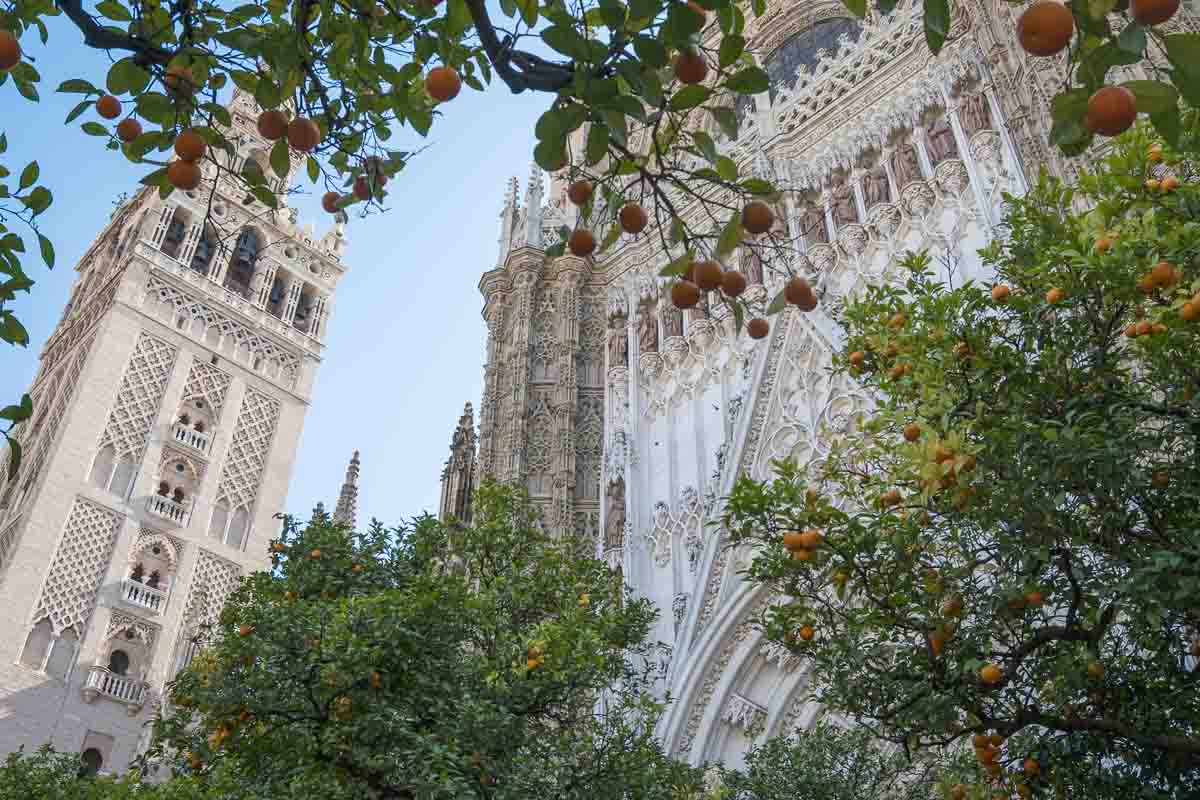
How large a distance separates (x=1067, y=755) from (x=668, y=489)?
9.10 meters

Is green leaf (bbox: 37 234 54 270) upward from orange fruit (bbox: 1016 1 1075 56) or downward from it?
upward

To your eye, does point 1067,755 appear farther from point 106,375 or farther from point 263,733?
point 106,375

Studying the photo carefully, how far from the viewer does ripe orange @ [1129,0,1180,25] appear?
2.15m

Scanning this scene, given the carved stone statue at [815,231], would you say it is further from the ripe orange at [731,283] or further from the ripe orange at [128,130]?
the ripe orange at [128,130]

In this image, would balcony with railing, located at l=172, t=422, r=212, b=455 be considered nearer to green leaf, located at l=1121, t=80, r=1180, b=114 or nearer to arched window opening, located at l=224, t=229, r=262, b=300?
arched window opening, located at l=224, t=229, r=262, b=300

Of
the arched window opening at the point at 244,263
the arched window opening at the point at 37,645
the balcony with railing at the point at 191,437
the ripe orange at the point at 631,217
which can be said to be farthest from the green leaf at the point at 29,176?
the arched window opening at the point at 244,263

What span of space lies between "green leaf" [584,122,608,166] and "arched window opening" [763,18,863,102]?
16.3 meters

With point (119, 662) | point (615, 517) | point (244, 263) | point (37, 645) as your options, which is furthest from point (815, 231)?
point (244, 263)

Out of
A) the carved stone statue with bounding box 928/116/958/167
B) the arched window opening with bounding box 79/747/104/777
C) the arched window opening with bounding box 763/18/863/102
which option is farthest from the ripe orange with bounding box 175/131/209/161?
the arched window opening with bounding box 79/747/104/777

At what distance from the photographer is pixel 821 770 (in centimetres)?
843

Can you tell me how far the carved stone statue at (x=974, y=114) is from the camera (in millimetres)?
13414

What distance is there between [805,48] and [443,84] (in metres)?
17.8

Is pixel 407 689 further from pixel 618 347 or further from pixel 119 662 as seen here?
pixel 119 662

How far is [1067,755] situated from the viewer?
5.45m
